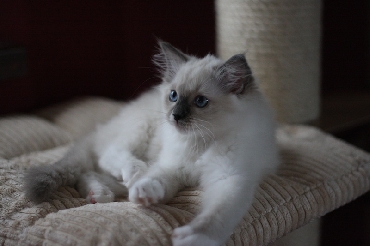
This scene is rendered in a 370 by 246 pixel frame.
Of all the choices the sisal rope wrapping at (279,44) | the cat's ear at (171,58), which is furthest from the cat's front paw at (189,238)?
the sisal rope wrapping at (279,44)

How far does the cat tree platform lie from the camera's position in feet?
4.45

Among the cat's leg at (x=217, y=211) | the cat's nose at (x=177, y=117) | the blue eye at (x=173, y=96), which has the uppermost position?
the blue eye at (x=173, y=96)

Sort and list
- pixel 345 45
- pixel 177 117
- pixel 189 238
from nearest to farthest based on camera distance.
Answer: pixel 189 238 < pixel 177 117 < pixel 345 45

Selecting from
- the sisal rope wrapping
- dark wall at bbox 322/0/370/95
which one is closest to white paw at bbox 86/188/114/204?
the sisal rope wrapping

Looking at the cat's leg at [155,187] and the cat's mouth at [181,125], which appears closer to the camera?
the cat's leg at [155,187]

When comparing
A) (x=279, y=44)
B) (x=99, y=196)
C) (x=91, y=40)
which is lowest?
(x=99, y=196)

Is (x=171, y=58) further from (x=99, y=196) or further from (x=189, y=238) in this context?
(x=189, y=238)

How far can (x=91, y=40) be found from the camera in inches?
124

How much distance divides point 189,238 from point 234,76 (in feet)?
1.93

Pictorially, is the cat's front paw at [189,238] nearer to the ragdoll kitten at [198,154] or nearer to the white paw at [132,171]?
the ragdoll kitten at [198,154]

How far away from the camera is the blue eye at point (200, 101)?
5.19 ft

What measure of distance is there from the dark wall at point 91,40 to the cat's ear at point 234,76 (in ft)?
4.46

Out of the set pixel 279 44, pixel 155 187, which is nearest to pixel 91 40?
pixel 279 44

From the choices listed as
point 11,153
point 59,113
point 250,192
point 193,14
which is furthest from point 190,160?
point 193,14
